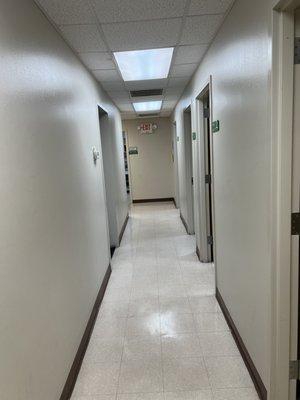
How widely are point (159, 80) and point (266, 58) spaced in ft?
9.02

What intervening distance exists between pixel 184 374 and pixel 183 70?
3.18 meters

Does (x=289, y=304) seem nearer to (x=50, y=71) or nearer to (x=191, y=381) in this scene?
(x=191, y=381)

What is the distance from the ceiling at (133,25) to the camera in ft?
6.16

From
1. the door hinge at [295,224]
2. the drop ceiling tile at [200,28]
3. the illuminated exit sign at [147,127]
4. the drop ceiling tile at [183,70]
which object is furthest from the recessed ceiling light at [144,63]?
the illuminated exit sign at [147,127]

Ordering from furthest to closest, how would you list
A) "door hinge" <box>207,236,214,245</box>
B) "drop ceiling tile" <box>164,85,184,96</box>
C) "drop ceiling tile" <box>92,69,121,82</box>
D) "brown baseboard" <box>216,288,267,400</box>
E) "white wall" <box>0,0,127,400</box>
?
"drop ceiling tile" <box>164,85,184,96</box> < "door hinge" <box>207,236,214,245</box> < "drop ceiling tile" <box>92,69,121,82</box> < "brown baseboard" <box>216,288,267,400</box> < "white wall" <box>0,0,127,400</box>

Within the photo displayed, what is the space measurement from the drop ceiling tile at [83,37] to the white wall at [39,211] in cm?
9

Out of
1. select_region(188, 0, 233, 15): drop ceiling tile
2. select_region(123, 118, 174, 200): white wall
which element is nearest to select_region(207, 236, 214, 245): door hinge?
select_region(188, 0, 233, 15): drop ceiling tile

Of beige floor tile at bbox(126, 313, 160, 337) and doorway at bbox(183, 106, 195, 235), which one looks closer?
beige floor tile at bbox(126, 313, 160, 337)

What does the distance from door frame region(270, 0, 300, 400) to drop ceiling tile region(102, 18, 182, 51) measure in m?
1.08

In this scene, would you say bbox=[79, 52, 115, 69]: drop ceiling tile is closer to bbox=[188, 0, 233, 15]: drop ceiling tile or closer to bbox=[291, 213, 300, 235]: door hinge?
bbox=[188, 0, 233, 15]: drop ceiling tile

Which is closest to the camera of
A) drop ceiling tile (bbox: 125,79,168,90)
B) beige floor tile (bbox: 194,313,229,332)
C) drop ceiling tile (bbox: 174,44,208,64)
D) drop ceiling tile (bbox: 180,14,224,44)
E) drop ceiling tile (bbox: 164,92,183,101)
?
drop ceiling tile (bbox: 180,14,224,44)

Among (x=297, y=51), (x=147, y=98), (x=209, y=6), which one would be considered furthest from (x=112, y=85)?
(x=297, y=51)

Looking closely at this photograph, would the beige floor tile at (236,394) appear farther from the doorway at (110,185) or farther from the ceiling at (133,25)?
the doorway at (110,185)

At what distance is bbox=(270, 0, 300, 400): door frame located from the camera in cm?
133
